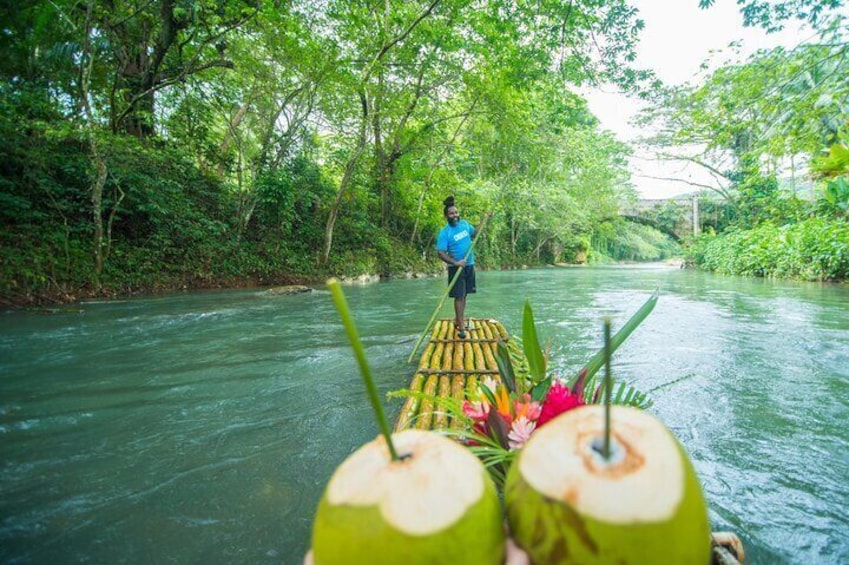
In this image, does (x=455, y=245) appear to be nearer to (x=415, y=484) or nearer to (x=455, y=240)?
(x=455, y=240)

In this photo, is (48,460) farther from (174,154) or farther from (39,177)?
(174,154)

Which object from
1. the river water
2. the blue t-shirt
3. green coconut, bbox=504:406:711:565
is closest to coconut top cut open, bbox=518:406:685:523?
green coconut, bbox=504:406:711:565

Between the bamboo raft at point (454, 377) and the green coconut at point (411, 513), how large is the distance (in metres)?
0.62

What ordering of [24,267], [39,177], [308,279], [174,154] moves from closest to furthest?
1. [24,267]
2. [39,177]
3. [174,154]
4. [308,279]

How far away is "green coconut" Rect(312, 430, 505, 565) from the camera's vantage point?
0.44 m

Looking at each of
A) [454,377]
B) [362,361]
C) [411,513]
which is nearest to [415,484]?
[411,513]

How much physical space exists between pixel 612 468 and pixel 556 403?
63cm

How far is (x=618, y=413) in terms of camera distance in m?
0.54

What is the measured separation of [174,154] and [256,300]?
16.1ft

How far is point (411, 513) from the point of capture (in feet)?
1.47

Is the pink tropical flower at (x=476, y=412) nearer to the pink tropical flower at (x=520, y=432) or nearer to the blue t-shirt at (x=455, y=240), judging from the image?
the pink tropical flower at (x=520, y=432)

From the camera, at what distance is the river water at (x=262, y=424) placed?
166cm

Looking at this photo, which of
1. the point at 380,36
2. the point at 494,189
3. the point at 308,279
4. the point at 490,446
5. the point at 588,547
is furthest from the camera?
the point at 494,189

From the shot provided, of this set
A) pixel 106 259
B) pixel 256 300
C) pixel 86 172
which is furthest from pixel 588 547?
pixel 86 172
